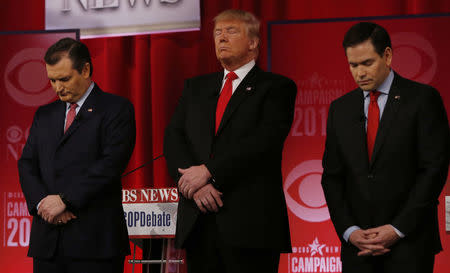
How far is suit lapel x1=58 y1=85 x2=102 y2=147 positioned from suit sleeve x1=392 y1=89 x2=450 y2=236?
4.53ft

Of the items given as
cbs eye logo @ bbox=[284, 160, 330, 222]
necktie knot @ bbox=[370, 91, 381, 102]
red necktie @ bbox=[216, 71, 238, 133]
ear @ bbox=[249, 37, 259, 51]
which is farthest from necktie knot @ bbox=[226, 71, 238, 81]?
cbs eye logo @ bbox=[284, 160, 330, 222]

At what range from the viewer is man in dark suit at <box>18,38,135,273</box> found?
8.70ft

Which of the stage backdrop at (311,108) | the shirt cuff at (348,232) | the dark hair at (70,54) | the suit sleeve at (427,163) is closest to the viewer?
the suit sleeve at (427,163)

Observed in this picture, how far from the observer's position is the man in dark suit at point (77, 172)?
265 cm

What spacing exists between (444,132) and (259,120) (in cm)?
72

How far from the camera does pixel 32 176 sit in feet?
9.11

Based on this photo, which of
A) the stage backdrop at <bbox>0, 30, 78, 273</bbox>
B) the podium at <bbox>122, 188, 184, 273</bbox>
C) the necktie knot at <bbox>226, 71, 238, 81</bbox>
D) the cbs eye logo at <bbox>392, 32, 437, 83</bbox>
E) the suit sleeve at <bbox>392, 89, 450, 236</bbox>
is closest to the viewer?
the suit sleeve at <bbox>392, 89, 450, 236</bbox>

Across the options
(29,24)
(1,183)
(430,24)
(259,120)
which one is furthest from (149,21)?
(259,120)

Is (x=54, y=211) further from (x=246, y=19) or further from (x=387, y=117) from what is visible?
(x=387, y=117)

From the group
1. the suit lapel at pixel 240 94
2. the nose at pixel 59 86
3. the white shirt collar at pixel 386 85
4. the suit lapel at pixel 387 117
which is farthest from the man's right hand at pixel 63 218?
the white shirt collar at pixel 386 85

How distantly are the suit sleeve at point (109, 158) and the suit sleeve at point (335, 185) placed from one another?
877 mm

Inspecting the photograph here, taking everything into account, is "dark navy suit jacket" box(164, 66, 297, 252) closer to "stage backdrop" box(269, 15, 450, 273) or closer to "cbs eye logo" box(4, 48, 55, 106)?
"stage backdrop" box(269, 15, 450, 273)

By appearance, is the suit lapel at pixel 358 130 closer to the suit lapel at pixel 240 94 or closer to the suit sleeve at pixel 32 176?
the suit lapel at pixel 240 94

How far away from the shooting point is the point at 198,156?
102 inches
